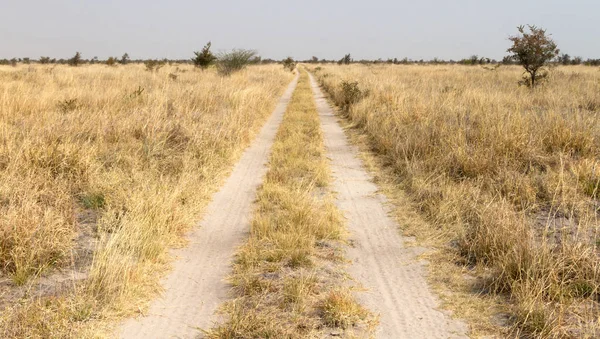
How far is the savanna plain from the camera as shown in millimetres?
3164

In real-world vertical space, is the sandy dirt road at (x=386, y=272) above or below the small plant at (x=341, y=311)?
below

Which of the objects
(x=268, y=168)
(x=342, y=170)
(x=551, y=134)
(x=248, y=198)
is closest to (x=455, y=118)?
(x=551, y=134)

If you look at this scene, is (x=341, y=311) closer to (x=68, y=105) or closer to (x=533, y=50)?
(x=68, y=105)

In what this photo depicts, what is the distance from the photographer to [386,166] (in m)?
8.10

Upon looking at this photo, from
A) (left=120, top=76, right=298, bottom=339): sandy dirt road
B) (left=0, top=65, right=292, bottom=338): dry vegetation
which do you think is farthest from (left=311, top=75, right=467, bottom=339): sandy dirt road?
(left=0, top=65, right=292, bottom=338): dry vegetation

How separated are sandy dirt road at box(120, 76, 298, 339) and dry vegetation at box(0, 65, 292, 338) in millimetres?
150

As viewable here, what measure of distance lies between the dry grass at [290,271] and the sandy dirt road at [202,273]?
0.51 feet

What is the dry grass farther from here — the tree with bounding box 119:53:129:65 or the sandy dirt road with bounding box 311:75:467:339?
the tree with bounding box 119:53:129:65

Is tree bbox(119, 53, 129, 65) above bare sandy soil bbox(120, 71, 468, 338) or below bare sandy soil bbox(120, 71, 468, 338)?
above

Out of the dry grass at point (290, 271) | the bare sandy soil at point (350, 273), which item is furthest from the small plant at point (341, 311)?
the bare sandy soil at point (350, 273)

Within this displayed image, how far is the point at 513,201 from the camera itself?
5117mm

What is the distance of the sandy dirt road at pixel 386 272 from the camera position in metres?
3.13

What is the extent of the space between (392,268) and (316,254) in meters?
0.69

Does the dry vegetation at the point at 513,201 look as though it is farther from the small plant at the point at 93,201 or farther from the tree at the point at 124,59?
the tree at the point at 124,59
